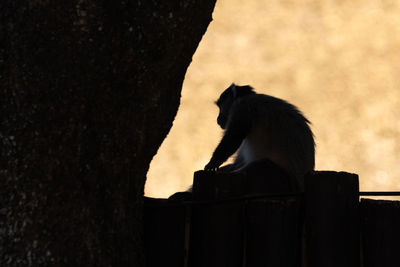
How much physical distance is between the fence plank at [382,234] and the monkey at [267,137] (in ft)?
5.43

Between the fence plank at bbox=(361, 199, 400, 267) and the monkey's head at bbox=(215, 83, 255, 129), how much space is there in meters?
2.42

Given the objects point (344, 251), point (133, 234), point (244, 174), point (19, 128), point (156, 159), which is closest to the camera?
point (19, 128)

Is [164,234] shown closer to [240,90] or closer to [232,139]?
[232,139]

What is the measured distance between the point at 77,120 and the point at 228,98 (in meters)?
2.78

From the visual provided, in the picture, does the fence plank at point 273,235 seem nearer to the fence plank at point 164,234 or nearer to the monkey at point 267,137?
the fence plank at point 164,234

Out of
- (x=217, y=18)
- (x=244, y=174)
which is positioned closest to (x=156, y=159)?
(x=217, y=18)

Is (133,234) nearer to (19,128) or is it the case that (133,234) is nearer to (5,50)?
(19,128)

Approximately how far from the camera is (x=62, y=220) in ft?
4.50

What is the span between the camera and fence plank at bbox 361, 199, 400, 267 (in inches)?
65.2

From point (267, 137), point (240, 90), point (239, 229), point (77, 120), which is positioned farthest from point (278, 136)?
point (77, 120)

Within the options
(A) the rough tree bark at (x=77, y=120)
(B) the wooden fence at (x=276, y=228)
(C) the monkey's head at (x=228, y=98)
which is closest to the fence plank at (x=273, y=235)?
(B) the wooden fence at (x=276, y=228)

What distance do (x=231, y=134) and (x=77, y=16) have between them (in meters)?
2.35

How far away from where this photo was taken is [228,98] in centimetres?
414

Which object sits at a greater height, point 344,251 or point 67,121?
point 67,121
